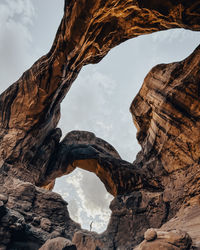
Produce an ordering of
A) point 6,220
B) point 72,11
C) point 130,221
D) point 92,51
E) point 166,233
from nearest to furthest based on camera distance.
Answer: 1. point 166,233
2. point 6,220
3. point 72,11
4. point 130,221
5. point 92,51

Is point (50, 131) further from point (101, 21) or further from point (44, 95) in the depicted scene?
point (101, 21)

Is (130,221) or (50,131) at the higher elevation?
(50,131)

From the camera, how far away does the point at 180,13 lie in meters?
8.31

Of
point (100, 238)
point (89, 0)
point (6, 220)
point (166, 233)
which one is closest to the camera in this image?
point (166, 233)

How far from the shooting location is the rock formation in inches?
309

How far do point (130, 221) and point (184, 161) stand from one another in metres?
4.98

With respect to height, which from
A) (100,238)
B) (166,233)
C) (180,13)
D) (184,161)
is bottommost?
(100,238)

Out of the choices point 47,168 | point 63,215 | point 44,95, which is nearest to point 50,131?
point 47,168

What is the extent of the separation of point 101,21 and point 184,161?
974 cm

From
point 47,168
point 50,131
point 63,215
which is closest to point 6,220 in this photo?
point 63,215

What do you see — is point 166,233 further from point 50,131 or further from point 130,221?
point 50,131

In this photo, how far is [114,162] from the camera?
13.7 meters

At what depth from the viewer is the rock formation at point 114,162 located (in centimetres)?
786

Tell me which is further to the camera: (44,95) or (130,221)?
(44,95)
